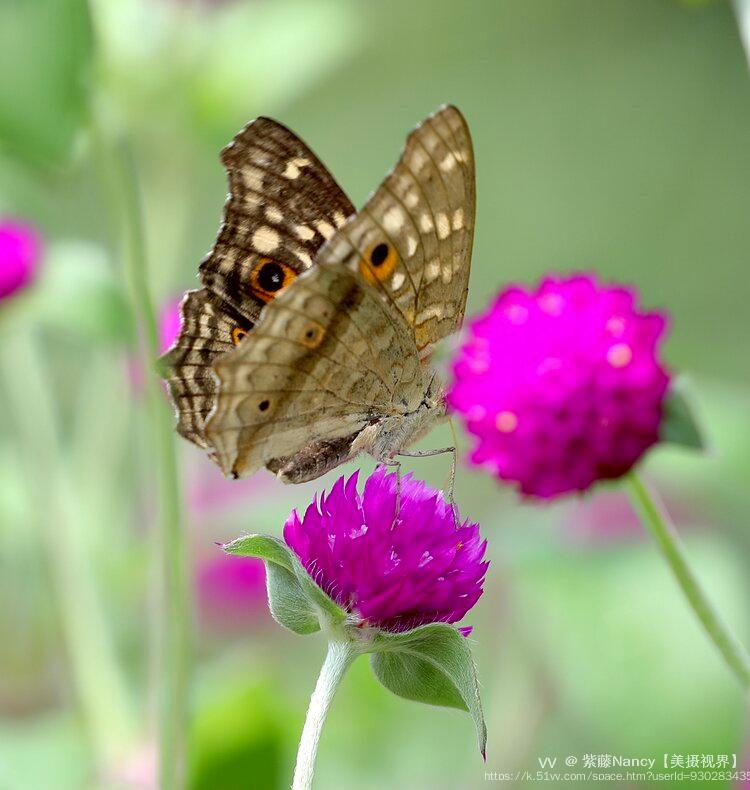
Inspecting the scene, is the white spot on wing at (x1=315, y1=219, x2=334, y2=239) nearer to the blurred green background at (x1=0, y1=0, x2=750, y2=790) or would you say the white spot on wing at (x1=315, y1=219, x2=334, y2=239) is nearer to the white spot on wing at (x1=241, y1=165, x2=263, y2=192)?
the white spot on wing at (x1=241, y1=165, x2=263, y2=192)

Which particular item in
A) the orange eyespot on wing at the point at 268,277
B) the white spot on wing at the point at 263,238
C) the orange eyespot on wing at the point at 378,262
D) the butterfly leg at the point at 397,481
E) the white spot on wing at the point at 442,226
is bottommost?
the butterfly leg at the point at 397,481

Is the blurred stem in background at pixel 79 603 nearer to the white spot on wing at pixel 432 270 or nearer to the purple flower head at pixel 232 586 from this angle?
the purple flower head at pixel 232 586

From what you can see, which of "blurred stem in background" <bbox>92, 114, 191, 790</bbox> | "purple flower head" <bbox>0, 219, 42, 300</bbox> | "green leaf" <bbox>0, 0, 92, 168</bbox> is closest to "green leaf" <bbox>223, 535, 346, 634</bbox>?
"blurred stem in background" <bbox>92, 114, 191, 790</bbox>

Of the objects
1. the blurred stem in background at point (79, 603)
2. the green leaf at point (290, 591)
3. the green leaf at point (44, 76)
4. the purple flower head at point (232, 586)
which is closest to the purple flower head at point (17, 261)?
the blurred stem in background at point (79, 603)

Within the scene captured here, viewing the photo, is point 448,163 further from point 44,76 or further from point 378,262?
point 44,76

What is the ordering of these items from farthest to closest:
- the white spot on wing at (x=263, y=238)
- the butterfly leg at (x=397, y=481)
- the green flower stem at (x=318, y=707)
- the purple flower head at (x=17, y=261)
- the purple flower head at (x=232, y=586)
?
the purple flower head at (x=232, y=586) < the purple flower head at (x=17, y=261) < the white spot on wing at (x=263, y=238) < the butterfly leg at (x=397, y=481) < the green flower stem at (x=318, y=707)

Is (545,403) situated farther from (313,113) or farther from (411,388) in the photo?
(313,113)
